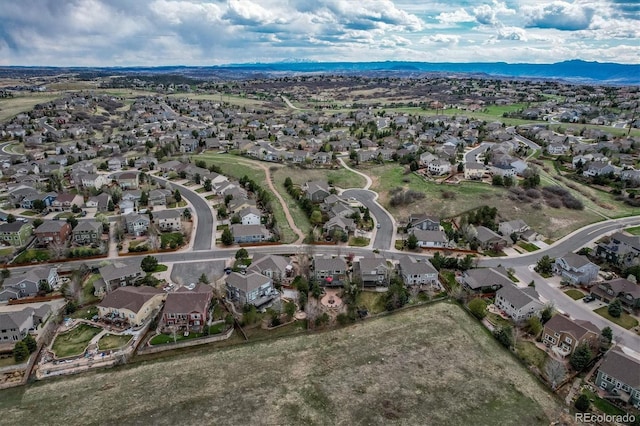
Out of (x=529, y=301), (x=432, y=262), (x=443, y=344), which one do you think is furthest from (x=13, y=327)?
(x=529, y=301)

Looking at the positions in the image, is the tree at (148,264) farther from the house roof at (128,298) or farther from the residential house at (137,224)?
the residential house at (137,224)

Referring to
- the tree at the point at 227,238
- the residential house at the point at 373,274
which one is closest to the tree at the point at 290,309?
the residential house at the point at 373,274

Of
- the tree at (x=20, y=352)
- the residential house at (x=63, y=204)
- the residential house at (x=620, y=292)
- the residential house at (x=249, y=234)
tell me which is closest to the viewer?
the tree at (x=20, y=352)

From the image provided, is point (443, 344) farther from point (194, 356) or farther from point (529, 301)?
point (194, 356)

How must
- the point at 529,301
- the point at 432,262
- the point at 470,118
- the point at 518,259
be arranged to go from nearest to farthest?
the point at 529,301 → the point at 432,262 → the point at 518,259 → the point at 470,118

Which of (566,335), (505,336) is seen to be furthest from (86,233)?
(566,335)

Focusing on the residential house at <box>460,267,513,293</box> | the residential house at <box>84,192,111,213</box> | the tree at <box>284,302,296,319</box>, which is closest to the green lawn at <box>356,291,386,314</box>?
the tree at <box>284,302,296,319</box>

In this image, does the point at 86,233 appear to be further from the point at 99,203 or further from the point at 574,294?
the point at 574,294
